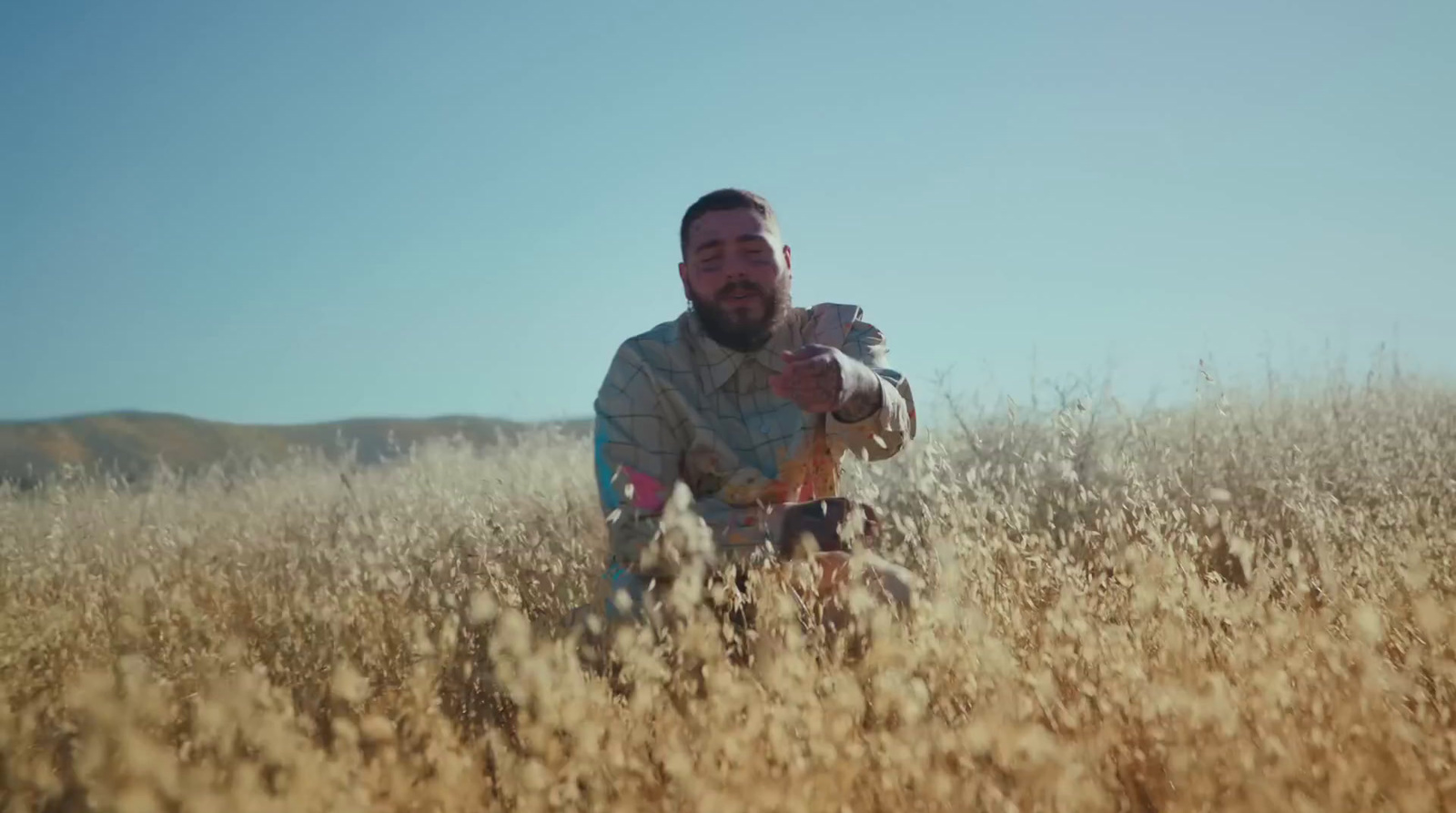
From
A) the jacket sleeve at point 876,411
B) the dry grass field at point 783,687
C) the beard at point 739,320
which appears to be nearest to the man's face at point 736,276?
the beard at point 739,320

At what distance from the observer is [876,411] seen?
2.22m

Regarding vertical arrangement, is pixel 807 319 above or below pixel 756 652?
above

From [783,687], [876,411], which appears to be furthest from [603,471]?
[783,687]

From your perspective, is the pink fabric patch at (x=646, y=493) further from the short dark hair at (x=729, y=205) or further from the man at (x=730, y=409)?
the short dark hair at (x=729, y=205)

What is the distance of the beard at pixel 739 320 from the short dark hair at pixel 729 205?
181 millimetres

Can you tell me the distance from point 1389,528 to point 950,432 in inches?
96.6

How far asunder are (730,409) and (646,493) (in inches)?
15.8

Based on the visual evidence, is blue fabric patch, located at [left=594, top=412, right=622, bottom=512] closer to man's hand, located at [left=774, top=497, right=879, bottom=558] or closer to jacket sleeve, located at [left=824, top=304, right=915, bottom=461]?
man's hand, located at [left=774, top=497, right=879, bottom=558]

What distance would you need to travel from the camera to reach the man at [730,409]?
232 centimetres

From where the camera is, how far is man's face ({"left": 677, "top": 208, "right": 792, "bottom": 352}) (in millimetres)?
2537

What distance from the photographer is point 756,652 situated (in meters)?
1.93

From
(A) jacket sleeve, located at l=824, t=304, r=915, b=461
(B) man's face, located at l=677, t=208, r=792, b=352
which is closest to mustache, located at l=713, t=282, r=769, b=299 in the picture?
(B) man's face, located at l=677, t=208, r=792, b=352

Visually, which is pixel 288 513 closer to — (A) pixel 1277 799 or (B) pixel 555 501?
(B) pixel 555 501

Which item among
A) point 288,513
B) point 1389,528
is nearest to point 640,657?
point 1389,528
